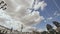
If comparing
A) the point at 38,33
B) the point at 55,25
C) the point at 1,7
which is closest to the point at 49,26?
the point at 55,25

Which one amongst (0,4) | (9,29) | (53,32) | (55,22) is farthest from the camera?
(9,29)

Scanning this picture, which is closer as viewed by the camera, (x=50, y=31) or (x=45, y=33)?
(x=50, y=31)

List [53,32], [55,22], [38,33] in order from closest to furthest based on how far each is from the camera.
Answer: [53,32]
[55,22]
[38,33]

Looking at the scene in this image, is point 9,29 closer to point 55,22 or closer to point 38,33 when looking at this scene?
point 38,33

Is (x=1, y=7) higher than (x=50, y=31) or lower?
lower

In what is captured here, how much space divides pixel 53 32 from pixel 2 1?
43604 millimetres

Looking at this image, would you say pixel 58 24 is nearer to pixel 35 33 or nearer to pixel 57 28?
pixel 57 28

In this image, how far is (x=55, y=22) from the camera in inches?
2557

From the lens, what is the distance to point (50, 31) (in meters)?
62.2

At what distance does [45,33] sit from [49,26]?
13.5ft

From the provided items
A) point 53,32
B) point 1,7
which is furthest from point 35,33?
point 1,7

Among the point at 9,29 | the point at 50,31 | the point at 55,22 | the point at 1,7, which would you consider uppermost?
the point at 9,29

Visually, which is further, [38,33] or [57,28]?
[38,33]

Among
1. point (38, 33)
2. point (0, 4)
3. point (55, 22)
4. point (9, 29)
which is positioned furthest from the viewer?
point (9, 29)
